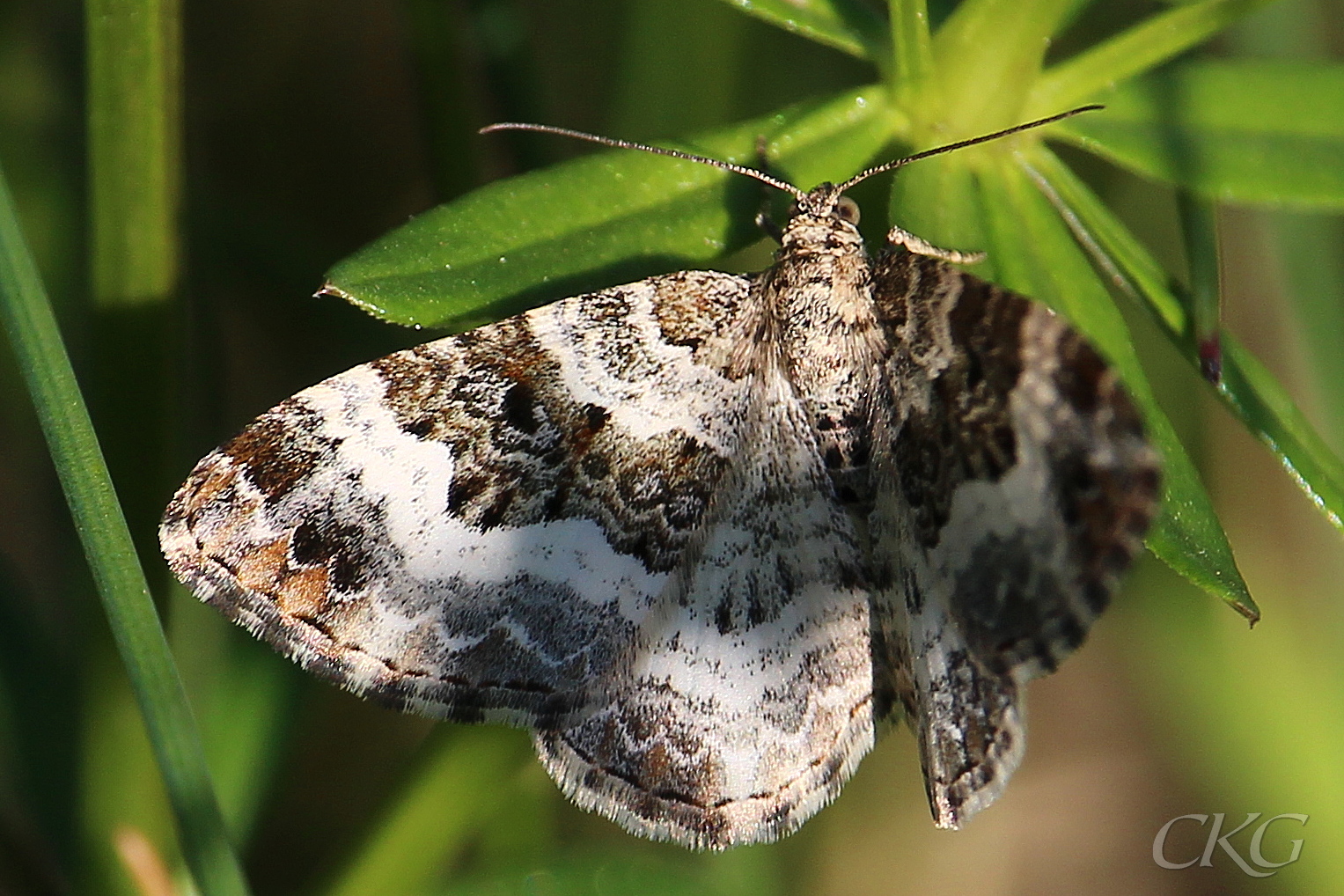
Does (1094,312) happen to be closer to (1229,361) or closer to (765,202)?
(1229,361)

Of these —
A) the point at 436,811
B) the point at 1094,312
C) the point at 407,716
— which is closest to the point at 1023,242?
the point at 1094,312

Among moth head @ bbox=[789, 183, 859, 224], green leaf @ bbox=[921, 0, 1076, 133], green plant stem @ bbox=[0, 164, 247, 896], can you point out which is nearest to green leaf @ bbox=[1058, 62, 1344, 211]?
green leaf @ bbox=[921, 0, 1076, 133]

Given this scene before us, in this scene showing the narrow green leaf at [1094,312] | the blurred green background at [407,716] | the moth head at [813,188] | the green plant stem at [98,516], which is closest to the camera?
the green plant stem at [98,516]

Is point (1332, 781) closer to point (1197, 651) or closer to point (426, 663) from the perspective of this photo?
point (1197, 651)

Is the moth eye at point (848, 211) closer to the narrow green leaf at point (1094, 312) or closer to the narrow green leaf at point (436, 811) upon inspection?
the narrow green leaf at point (1094, 312)

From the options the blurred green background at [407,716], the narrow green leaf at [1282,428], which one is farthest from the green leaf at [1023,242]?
the blurred green background at [407,716]

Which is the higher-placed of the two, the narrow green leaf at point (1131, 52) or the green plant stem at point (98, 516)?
the narrow green leaf at point (1131, 52)

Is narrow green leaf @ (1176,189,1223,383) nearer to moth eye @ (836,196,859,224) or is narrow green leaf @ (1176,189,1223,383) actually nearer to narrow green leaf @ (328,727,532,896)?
moth eye @ (836,196,859,224)

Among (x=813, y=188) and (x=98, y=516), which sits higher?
(x=813, y=188)
